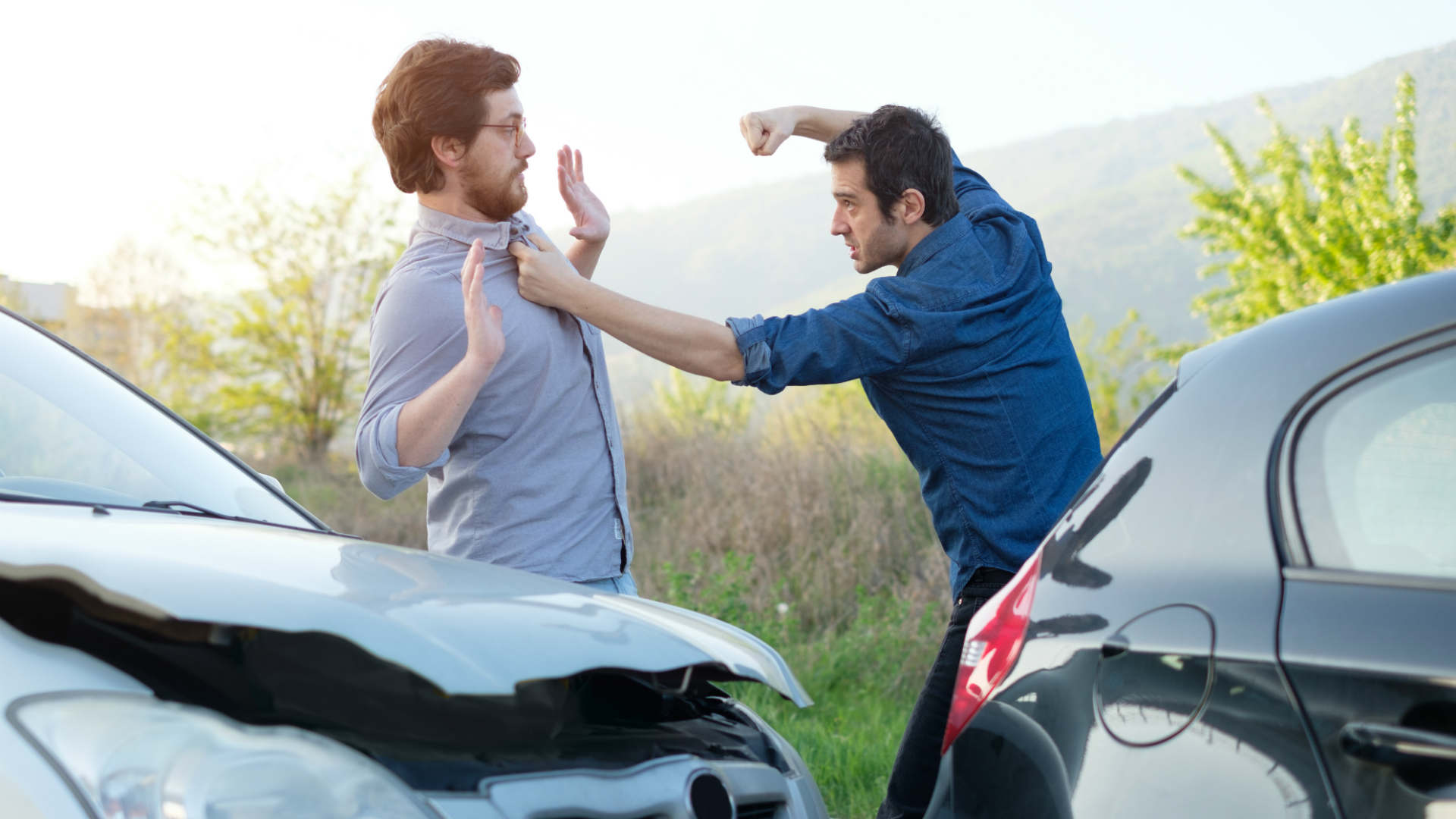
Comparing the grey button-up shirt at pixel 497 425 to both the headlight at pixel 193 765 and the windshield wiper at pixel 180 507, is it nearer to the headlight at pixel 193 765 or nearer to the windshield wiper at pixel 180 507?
the windshield wiper at pixel 180 507

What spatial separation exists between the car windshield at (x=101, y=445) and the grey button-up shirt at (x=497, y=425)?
0.95ft

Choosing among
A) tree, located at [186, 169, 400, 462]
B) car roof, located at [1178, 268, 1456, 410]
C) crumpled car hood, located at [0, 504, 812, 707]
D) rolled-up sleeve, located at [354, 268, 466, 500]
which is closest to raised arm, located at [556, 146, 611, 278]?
rolled-up sleeve, located at [354, 268, 466, 500]

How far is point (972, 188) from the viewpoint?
3.03m

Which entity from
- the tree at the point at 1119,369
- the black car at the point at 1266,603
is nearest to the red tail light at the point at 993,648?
the black car at the point at 1266,603

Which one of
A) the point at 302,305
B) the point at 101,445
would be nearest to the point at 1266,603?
the point at 101,445

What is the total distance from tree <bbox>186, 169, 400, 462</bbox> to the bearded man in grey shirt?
14715 mm

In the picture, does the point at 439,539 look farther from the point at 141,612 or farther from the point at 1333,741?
the point at 1333,741

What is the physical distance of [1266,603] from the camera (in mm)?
1568

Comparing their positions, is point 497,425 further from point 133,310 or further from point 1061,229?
point 1061,229

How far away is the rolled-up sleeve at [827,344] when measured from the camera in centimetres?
262

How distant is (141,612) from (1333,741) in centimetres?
147

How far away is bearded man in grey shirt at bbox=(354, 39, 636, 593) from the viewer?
104 inches

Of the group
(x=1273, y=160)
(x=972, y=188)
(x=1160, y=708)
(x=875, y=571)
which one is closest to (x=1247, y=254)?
(x=1273, y=160)

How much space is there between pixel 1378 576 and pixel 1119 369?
26695mm
